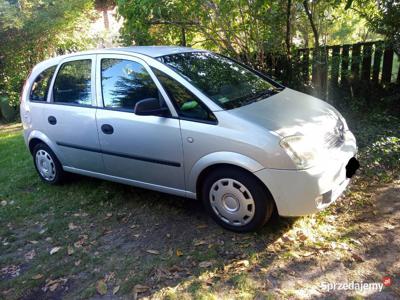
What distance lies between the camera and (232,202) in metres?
3.62

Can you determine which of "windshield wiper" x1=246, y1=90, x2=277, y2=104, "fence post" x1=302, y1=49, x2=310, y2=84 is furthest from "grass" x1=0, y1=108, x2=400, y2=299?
"fence post" x1=302, y1=49, x2=310, y2=84

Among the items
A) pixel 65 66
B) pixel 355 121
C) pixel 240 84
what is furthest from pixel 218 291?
pixel 355 121

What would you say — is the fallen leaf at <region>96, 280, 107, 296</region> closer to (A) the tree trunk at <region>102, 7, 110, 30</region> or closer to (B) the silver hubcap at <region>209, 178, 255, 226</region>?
(B) the silver hubcap at <region>209, 178, 255, 226</region>

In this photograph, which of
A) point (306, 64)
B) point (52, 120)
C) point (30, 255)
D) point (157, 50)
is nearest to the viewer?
point (30, 255)

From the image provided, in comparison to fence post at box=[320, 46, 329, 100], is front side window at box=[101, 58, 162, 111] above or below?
above

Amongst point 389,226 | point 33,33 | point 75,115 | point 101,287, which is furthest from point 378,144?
point 33,33

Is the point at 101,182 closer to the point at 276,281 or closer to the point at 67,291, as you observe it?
the point at 67,291

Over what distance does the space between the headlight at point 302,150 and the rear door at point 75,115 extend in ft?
6.96

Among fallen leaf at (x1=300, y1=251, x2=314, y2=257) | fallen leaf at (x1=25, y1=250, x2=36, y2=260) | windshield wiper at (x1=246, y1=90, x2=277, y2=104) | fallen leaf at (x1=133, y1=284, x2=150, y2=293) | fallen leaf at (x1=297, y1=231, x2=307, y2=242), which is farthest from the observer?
windshield wiper at (x1=246, y1=90, x2=277, y2=104)

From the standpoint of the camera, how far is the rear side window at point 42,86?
497 centimetres

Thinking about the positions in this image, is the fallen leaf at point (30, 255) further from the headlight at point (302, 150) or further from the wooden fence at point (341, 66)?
the wooden fence at point (341, 66)

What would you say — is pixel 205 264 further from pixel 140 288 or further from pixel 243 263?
pixel 140 288

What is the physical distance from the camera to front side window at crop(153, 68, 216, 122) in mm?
3658

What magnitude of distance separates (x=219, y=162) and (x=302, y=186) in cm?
73
